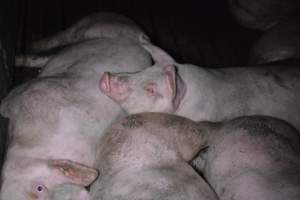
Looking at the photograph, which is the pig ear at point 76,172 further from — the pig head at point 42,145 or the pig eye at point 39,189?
the pig eye at point 39,189

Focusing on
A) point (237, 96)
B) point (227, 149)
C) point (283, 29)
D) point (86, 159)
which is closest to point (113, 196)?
point (86, 159)

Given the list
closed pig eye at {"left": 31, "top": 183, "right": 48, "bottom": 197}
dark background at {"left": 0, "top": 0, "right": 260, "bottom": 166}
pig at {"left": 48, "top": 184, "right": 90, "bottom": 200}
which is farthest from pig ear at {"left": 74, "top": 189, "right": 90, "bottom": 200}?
dark background at {"left": 0, "top": 0, "right": 260, "bottom": 166}

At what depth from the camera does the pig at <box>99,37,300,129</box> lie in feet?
9.98

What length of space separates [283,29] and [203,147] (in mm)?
2070

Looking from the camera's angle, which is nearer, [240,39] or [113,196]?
[113,196]

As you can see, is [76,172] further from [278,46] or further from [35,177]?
[278,46]

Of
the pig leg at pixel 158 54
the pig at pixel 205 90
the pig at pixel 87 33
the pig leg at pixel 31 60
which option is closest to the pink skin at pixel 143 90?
→ the pig at pixel 205 90

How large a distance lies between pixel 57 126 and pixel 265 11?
311 cm

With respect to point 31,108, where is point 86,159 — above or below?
below

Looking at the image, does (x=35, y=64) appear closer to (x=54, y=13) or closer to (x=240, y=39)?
(x=54, y=13)

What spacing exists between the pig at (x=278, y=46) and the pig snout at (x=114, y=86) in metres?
1.79

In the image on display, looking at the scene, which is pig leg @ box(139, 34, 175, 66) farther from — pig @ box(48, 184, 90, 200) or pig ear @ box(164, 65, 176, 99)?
pig @ box(48, 184, 90, 200)

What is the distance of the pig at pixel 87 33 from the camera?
12.9ft

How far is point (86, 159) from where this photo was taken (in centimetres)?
285
